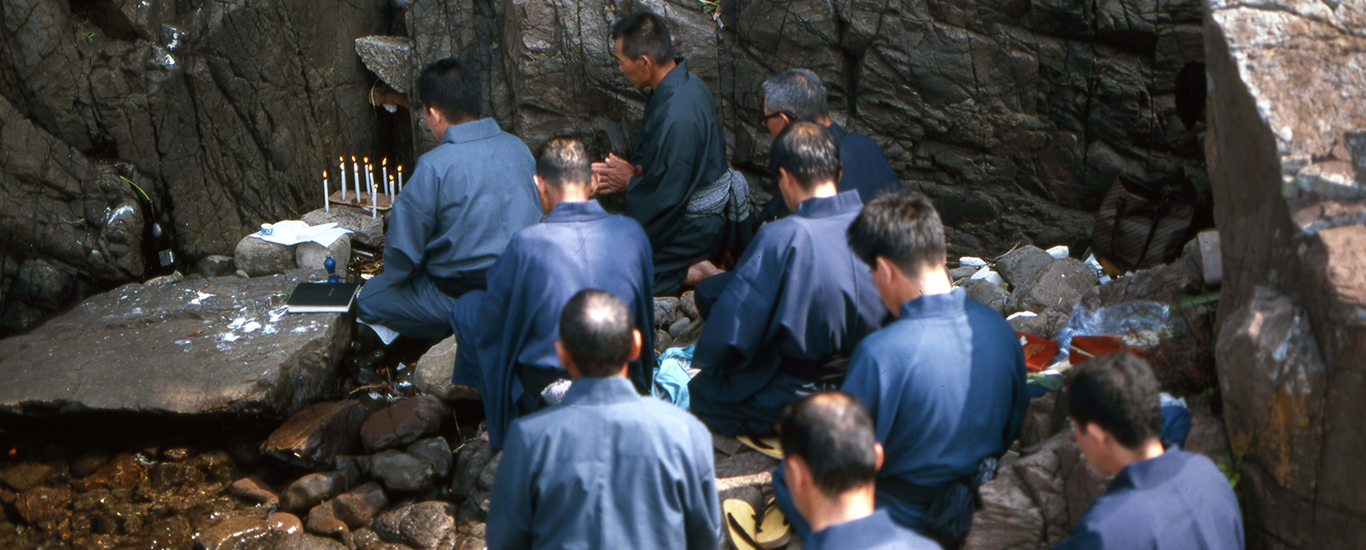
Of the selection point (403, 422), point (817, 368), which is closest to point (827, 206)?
point (817, 368)

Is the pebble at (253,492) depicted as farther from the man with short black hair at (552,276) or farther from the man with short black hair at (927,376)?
the man with short black hair at (927,376)

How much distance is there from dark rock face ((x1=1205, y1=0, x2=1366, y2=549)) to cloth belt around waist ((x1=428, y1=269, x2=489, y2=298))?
139 inches

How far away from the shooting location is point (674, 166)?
19.8ft

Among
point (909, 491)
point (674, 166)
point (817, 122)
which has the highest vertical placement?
point (817, 122)

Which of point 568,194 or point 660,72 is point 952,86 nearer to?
point 660,72

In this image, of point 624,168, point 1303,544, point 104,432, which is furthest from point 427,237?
point 1303,544

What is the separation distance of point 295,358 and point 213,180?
2843mm

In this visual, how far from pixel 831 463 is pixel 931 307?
0.96 m

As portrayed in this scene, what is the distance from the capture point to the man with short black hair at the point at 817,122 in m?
4.92

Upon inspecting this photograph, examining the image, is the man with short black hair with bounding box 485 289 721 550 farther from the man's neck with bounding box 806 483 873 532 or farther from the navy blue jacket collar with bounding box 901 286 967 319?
the navy blue jacket collar with bounding box 901 286 967 319

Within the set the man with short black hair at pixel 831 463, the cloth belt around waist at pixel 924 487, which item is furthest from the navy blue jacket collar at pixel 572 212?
the man with short black hair at pixel 831 463

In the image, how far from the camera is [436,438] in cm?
512

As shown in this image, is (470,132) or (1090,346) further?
(470,132)

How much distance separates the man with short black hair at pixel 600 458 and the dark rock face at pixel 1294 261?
171 centimetres
